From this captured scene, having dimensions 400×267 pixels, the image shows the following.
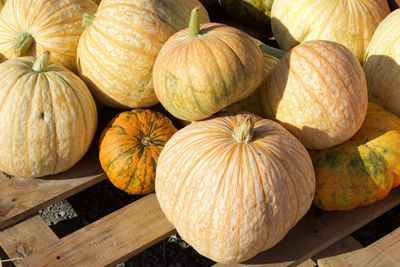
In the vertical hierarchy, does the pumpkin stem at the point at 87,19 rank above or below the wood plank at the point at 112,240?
above

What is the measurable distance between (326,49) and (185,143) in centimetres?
63

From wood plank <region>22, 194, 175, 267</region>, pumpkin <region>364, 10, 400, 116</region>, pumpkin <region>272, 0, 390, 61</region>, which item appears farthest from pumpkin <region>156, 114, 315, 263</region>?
pumpkin <region>272, 0, 390, 61</region>

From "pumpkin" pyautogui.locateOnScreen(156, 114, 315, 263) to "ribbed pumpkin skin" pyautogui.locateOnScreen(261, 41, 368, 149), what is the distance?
13cm

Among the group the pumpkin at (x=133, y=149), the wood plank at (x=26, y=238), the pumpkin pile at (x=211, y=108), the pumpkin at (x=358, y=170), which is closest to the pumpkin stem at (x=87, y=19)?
the pumpkin pile at (x=211, y=108)

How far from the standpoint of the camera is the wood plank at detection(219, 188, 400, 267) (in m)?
1.93

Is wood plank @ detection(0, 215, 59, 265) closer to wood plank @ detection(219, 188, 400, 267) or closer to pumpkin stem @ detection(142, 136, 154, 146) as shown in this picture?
pumpkin stem @ detection(142, 136, 154, 146)

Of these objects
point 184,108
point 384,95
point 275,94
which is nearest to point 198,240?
point 184,108

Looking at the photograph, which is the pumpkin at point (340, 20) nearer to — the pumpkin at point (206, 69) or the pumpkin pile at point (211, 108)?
the pumpkin pile at point (211, 108)

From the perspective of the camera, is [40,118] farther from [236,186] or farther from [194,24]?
[236,186]

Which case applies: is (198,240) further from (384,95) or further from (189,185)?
(384,95)

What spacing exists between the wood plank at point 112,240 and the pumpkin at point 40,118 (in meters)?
0.33

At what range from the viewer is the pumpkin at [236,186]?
1.72 metres

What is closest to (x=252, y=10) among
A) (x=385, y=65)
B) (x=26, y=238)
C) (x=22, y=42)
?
(x=385, y=65)

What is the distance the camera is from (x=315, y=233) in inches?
79.3
